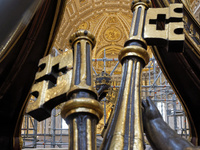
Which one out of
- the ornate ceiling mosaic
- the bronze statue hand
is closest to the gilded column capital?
the bronze statue hand

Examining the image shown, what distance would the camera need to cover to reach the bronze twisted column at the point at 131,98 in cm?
49

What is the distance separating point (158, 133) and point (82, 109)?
0.29 meters

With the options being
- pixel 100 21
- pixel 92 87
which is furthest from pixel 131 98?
pixel 100 21

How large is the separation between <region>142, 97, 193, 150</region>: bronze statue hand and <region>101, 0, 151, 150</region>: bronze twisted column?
0.40 feet

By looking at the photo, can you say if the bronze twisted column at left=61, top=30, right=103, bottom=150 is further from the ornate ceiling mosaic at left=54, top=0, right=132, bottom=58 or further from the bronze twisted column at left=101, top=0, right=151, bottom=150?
the ornate ceiling mosaic at left=54, top=0, right=132, bottom=58

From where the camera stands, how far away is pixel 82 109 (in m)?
0.47

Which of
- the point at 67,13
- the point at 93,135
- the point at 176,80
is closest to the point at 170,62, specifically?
the point at 176,80

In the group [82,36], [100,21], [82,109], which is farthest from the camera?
[100,21]

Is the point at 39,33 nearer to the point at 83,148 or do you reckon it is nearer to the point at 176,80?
the point at 176,80

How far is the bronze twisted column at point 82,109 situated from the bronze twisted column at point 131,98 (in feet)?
0.16

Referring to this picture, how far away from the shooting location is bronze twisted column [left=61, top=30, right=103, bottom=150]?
453 mm

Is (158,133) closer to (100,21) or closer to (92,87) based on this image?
(92,87)

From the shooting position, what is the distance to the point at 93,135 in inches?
18.4

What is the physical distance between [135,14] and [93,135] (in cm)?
44
